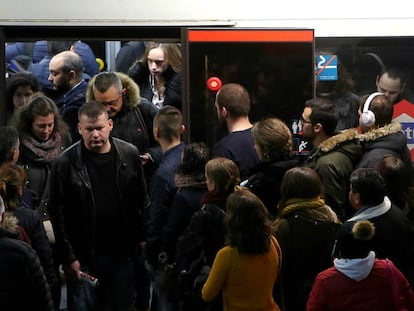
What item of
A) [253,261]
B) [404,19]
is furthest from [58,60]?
[253,261]

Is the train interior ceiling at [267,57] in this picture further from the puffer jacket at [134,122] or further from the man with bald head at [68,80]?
the man with bald head at [68,80]

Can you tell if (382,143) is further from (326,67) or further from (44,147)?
(44,147)

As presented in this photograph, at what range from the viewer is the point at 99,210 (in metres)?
5.87

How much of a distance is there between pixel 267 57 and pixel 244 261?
8.14ft

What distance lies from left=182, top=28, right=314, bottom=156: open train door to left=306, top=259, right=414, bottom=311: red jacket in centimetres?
258

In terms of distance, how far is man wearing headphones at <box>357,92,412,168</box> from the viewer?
588 cm

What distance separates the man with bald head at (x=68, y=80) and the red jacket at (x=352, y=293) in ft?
10.8

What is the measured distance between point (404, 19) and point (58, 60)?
2.74 m

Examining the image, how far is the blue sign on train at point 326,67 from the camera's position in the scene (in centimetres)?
681

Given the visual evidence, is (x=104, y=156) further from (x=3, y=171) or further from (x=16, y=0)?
(x=16, y=0)

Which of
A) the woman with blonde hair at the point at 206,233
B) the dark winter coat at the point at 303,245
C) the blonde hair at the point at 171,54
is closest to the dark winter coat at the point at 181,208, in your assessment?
the woman with blonde hair at the point at 206,233

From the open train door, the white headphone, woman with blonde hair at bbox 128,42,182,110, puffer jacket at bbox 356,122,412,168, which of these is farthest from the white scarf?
woman with blonde hair at bbox 128,42,182,110

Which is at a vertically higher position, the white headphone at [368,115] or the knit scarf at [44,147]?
the white headphone at [368,115]

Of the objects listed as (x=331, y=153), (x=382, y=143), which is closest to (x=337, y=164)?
(x=331, y=153)
